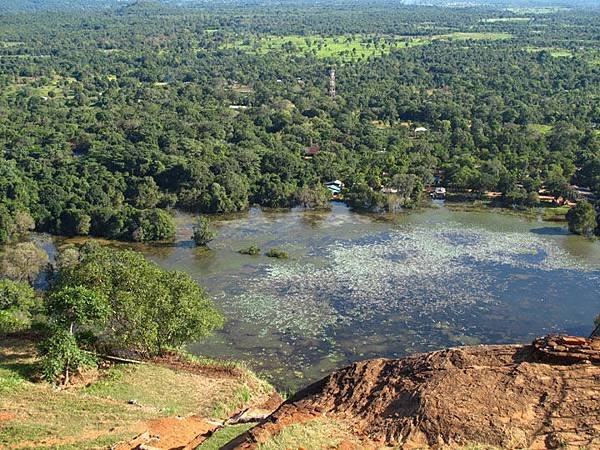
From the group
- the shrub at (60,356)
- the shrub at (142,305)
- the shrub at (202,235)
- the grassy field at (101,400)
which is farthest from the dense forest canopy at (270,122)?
the shrub at (60,356)

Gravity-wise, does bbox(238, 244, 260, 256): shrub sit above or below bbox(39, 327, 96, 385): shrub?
below

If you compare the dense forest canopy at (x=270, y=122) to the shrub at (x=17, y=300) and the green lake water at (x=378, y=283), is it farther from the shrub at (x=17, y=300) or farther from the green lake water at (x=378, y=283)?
the shrub at (x=17, y=300)

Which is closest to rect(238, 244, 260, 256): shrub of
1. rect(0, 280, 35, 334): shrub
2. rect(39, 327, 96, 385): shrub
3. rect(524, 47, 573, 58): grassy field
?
rect(0, 280, 35, 334): shrub

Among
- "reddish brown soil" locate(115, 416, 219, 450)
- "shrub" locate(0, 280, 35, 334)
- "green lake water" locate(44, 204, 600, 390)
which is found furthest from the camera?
"green lake water" locate(44, 204, 600, 390)

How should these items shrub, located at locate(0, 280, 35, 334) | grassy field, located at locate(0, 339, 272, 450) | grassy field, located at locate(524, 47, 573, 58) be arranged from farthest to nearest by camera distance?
grassy field, located at locate(524, 47, 573, 58) < shrub, located at locate(0, 280, 35, 334) < grassy field, located at locate(0, 339, 272, 450)

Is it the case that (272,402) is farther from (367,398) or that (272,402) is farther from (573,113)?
(573,113)

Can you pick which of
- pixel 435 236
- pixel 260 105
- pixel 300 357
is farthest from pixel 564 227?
pixel 260 105

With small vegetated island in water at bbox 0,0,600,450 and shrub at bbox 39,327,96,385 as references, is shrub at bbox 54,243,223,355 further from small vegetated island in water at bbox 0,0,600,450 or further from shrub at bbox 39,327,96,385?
shrub at bbox 39,327,96,385
